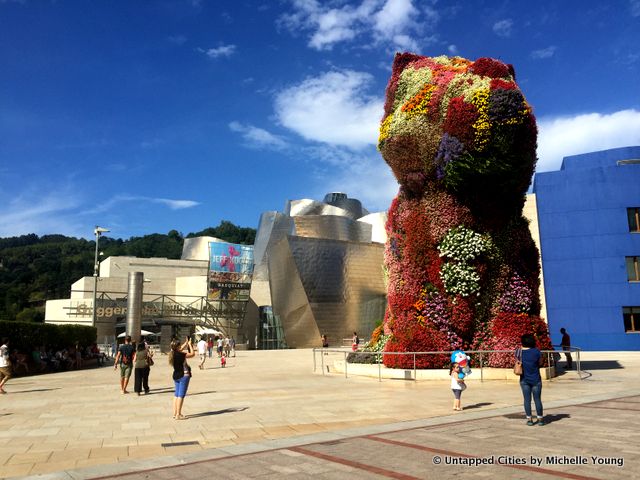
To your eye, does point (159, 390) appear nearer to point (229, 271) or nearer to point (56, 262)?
point (229, 271)

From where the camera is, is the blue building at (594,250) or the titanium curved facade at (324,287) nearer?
the blue building at (594,250)

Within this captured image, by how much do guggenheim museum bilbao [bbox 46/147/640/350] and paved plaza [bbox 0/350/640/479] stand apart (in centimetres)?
2178

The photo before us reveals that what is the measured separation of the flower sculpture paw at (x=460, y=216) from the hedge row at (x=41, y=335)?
15.6 metres

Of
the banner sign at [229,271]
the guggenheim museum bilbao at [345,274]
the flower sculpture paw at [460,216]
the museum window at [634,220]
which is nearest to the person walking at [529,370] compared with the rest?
the flower sculpture paw at [460,216]

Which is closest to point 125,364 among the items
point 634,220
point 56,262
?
point 634,220

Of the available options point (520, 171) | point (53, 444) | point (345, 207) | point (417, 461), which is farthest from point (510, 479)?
point (345, 207)

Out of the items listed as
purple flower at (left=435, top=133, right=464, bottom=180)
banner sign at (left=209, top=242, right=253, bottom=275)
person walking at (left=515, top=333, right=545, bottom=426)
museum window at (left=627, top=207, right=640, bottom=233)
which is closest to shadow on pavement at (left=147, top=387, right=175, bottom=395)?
person walking at (left=515, top=333, right=545, bottom=426)

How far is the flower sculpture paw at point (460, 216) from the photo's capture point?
48.4ft

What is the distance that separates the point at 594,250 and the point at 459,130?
77.1ft

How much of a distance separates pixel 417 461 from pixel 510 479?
3.62 ft

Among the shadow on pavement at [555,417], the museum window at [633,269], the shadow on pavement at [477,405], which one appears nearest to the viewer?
the shadow on pavement at [555,417]

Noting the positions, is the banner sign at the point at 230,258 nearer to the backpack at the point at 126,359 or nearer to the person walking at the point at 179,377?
the backpack at the point at 126,359

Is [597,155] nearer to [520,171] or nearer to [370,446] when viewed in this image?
[520,171]

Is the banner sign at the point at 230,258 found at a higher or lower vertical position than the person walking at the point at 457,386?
higher
